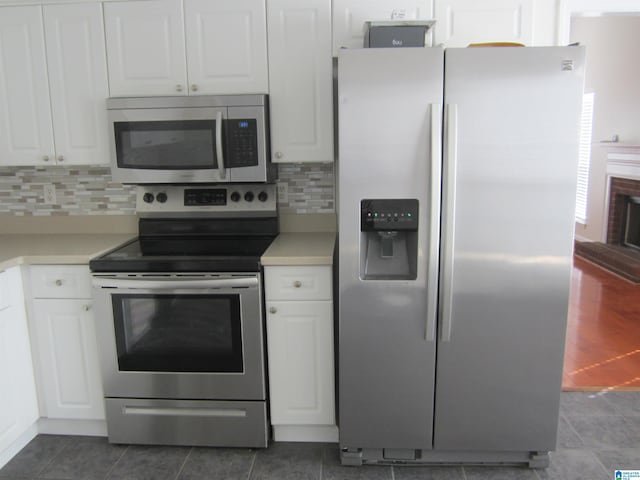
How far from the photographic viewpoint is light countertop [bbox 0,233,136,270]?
7.75ft

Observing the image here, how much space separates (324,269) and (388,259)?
29cm

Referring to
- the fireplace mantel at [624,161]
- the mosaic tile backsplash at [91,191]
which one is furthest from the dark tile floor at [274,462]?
the fireplace mantel at [624,161]

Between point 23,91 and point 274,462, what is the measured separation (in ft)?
6.95

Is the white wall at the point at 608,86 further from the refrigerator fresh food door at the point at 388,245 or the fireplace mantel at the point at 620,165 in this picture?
the refrigerator fresh food door at the point at 388,245

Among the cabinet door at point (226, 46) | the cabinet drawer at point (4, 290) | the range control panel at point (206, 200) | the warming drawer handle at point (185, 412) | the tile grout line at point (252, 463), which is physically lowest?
the tile grout line at point (252, 463)

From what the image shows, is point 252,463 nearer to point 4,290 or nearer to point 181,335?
point 181,335

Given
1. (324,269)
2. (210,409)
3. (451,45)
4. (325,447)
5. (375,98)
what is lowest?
(325,447)

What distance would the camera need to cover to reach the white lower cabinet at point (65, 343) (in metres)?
2.40

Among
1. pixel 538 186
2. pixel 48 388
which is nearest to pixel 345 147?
pixel 538 186

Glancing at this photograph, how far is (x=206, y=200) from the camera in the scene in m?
2.76

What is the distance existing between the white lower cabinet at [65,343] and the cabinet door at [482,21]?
1.94m

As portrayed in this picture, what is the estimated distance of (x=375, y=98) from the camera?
6.58 ft

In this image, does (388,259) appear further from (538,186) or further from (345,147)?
(538,186)

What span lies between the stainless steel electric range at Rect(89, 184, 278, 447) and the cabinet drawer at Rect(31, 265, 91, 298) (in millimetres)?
93
